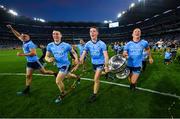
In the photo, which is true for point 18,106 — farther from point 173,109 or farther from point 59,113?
point 173,109

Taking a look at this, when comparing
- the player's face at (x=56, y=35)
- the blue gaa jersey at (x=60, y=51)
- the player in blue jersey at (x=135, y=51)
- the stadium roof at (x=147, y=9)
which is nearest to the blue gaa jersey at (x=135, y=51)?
the player in blue jersey at (x=135, y=51)

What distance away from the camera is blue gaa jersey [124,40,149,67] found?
833cm

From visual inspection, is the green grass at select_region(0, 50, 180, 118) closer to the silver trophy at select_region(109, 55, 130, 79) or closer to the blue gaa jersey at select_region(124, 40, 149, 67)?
the silver trophy at select_region(109, 55, 130, 79)

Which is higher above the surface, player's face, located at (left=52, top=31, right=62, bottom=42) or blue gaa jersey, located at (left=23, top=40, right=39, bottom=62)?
player's face, located at (left=52, top=31, right=62, bottom=42)

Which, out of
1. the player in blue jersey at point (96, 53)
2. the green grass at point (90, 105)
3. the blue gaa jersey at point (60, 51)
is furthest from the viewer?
the player in blue jersey at point (96, 53)

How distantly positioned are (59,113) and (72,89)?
2994 millimetres

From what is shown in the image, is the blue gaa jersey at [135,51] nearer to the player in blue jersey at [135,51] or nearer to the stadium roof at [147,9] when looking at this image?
the player in blue jersey at [135,51]

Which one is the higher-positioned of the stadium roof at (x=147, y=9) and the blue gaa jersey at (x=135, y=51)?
the stadium roof at (x=147, y=9)

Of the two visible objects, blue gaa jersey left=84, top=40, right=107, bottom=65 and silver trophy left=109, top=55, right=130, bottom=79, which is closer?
blue gaa jersey left=84, top=40, right=107, bottom=65

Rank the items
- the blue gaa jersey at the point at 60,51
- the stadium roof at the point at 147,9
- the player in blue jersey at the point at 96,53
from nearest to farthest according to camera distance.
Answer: the blue gaa jersey at the point at 60,51 < the player in blue jersey at the point at 96,53 < the stadium roof at the point at 147,9

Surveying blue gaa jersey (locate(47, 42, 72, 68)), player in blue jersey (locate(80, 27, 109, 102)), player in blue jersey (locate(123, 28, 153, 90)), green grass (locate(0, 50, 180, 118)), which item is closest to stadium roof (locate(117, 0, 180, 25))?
player in blue jersey (locate(123, 28, 153, 90))

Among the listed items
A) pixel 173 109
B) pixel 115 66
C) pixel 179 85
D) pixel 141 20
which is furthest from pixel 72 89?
pixel 141 20

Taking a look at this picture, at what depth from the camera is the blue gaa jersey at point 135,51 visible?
8332 millimetres

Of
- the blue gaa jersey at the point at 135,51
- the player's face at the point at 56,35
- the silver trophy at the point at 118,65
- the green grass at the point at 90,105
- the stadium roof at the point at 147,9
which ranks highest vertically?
the stadium roof at the point at 147,9
